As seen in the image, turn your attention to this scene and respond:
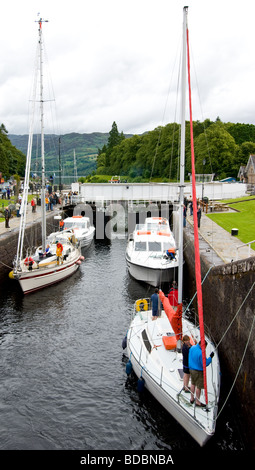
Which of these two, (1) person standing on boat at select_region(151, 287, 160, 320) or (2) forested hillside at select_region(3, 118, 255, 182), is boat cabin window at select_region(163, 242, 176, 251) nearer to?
(1) person standing on boat at select_region(151, 287, 160, 320)

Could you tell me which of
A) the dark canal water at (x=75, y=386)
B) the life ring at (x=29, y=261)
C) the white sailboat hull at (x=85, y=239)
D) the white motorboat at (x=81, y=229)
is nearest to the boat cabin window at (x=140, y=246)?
the dark canal water at (x=75, y=386)

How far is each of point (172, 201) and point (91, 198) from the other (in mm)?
12800

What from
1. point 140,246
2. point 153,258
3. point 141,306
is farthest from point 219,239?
point 141,306

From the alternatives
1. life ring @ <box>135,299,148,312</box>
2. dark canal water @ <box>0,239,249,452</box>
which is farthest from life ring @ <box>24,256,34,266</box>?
life ring @ <box>135,299,148,312</box>

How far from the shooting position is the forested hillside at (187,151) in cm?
7562

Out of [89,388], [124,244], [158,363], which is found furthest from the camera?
[124,244]

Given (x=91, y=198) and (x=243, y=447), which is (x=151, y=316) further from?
(x=91, y=198)

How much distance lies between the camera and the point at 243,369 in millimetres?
10523

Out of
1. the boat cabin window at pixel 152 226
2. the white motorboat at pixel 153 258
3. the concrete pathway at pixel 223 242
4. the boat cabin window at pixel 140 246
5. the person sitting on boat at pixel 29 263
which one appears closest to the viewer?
the concrete pathway at pixel 223 242

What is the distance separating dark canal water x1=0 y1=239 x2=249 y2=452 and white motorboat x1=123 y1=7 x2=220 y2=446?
0.78 metres

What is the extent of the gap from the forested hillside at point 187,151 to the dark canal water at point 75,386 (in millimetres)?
40222

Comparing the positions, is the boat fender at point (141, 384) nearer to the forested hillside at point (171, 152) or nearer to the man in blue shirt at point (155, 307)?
the man in blue shirt at point (155, 307)

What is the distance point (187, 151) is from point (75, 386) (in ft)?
252

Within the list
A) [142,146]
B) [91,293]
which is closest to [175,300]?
[91,293]
